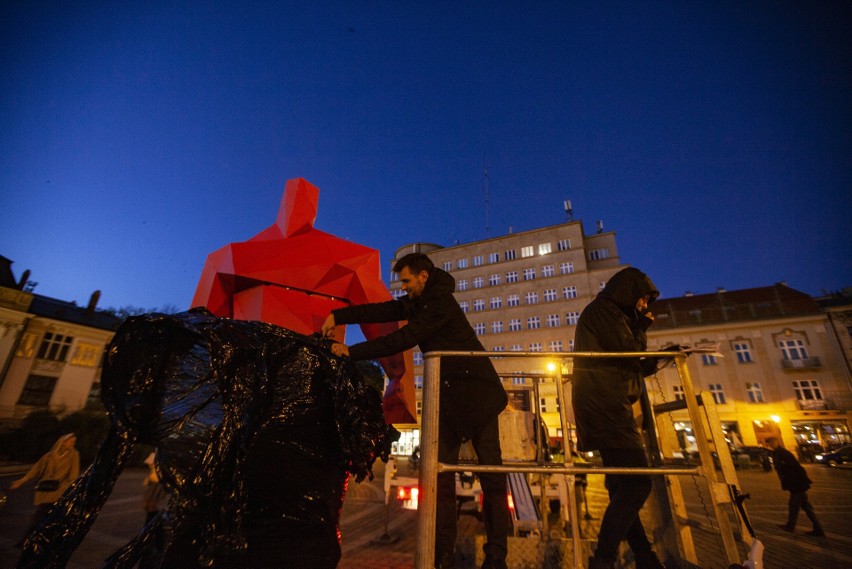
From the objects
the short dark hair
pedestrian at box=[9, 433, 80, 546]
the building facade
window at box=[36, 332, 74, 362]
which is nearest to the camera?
the short dark hair

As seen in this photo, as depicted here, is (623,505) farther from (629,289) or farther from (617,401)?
(629,289)

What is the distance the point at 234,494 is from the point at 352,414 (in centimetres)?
58

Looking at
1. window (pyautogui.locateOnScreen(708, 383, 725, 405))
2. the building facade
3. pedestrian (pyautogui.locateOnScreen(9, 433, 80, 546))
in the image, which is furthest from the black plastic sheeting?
window (pyautogui.locateOnScreen(708, 383, 725, 405))

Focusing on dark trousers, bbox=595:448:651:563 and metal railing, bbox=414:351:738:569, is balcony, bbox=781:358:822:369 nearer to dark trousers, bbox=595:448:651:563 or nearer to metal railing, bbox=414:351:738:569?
dark trousers, bbox=595:448:651:563

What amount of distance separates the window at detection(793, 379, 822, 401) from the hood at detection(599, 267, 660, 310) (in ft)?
117

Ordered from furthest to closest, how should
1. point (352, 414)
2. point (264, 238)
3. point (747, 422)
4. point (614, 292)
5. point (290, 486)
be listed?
point (747, 422) < point (264, 238) < point (614, 292) < point (352, 414) < point (290, 486)

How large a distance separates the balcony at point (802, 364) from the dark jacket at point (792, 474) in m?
27.4

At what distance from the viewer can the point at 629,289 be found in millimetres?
2689

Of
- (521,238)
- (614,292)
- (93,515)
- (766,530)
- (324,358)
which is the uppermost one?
(521,238)

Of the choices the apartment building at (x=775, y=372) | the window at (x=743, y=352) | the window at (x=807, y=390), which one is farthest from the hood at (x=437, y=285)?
the window at (x=807, y=390)

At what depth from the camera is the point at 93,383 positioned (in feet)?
90.8

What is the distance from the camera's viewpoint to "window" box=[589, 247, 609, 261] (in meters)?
39.3

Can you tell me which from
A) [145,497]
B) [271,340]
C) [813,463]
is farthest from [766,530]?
[813,463]

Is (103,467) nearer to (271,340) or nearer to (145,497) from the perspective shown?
(271,340)
